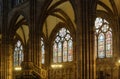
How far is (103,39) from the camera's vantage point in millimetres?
34938

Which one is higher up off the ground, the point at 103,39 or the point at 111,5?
the point at 111,5


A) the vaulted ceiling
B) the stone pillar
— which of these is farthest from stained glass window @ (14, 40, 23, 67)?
the vaulted ceiling

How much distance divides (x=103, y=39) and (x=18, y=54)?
1587 cm

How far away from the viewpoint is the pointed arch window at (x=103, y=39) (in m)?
34.2

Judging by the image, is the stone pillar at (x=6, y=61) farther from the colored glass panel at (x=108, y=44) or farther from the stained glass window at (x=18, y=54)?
the colored glass panel at (x=108, y=44)

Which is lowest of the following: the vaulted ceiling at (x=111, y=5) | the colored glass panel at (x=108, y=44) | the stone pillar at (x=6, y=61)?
the stone pillar at (x=6, y=61)

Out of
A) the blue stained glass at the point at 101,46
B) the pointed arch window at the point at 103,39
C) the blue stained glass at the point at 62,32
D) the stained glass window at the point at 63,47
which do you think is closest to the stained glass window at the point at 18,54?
the stained glass window at the point at 63,47

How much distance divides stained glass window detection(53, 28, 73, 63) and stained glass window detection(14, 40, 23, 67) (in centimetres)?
715

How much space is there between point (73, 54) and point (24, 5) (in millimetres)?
7430

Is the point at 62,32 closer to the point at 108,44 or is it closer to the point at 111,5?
the point at 108,44

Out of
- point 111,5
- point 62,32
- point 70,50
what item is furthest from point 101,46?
point 62,32

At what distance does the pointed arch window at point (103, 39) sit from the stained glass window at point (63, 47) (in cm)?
469

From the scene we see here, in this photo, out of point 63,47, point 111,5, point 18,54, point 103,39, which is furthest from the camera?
point 18,54

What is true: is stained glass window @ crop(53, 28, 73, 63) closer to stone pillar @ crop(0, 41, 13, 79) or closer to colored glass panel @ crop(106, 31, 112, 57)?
stone pillar @ crop(0, 41, 13, 79)
